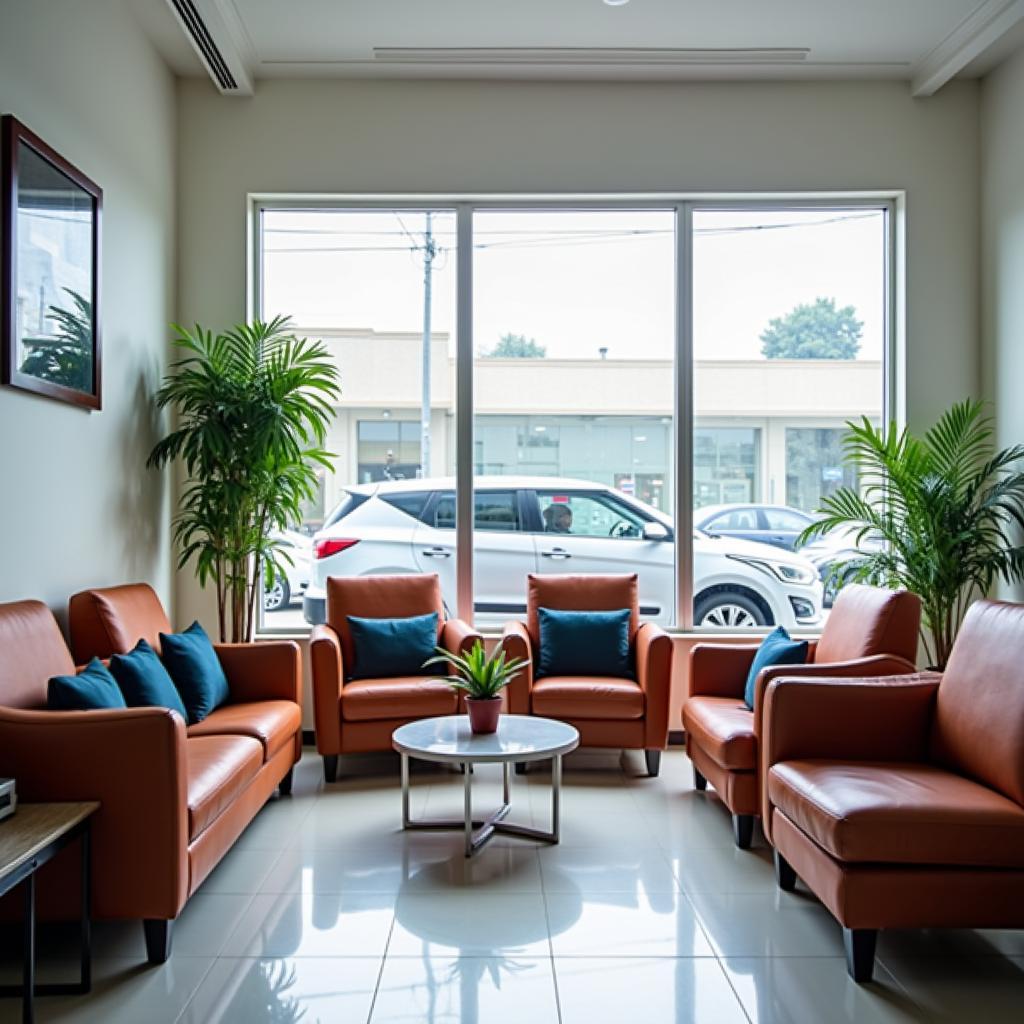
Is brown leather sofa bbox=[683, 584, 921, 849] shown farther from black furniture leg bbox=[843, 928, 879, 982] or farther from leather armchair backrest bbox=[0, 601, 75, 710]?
leather armchair backrest bbox=[0, 601, 75, 710]

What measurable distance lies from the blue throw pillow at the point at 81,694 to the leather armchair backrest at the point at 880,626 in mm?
2891

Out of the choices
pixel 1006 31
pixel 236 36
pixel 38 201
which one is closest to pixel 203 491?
pixel 38 201

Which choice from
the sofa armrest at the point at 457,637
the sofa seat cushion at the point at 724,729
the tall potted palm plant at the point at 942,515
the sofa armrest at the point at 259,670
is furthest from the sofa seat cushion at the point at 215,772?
the tall potted palm plant at the point at 942,515

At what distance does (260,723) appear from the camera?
3824mm

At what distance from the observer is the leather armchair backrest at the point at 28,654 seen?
2.96m

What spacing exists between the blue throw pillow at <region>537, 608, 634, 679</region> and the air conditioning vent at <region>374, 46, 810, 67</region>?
3006 mm

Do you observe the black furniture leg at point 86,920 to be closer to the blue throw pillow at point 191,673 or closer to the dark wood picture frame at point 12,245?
the blue throw pillow at point 191,673

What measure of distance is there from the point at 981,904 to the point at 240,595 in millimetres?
3670

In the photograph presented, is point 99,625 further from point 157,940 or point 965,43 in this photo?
point 965,43

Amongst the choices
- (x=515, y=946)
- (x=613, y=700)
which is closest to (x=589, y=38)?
(x=613, y=700)

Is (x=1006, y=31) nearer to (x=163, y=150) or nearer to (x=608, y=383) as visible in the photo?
(x=608, y=383)

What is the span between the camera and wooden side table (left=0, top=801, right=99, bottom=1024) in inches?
87.7

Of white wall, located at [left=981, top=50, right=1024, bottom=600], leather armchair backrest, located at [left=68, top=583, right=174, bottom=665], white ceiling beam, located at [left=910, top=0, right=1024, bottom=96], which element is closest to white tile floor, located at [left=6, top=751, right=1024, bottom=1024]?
leather armchair backrest, located at [left=68, top=583, right=174, bottom=665]

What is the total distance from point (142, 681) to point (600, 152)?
12.5 ft
